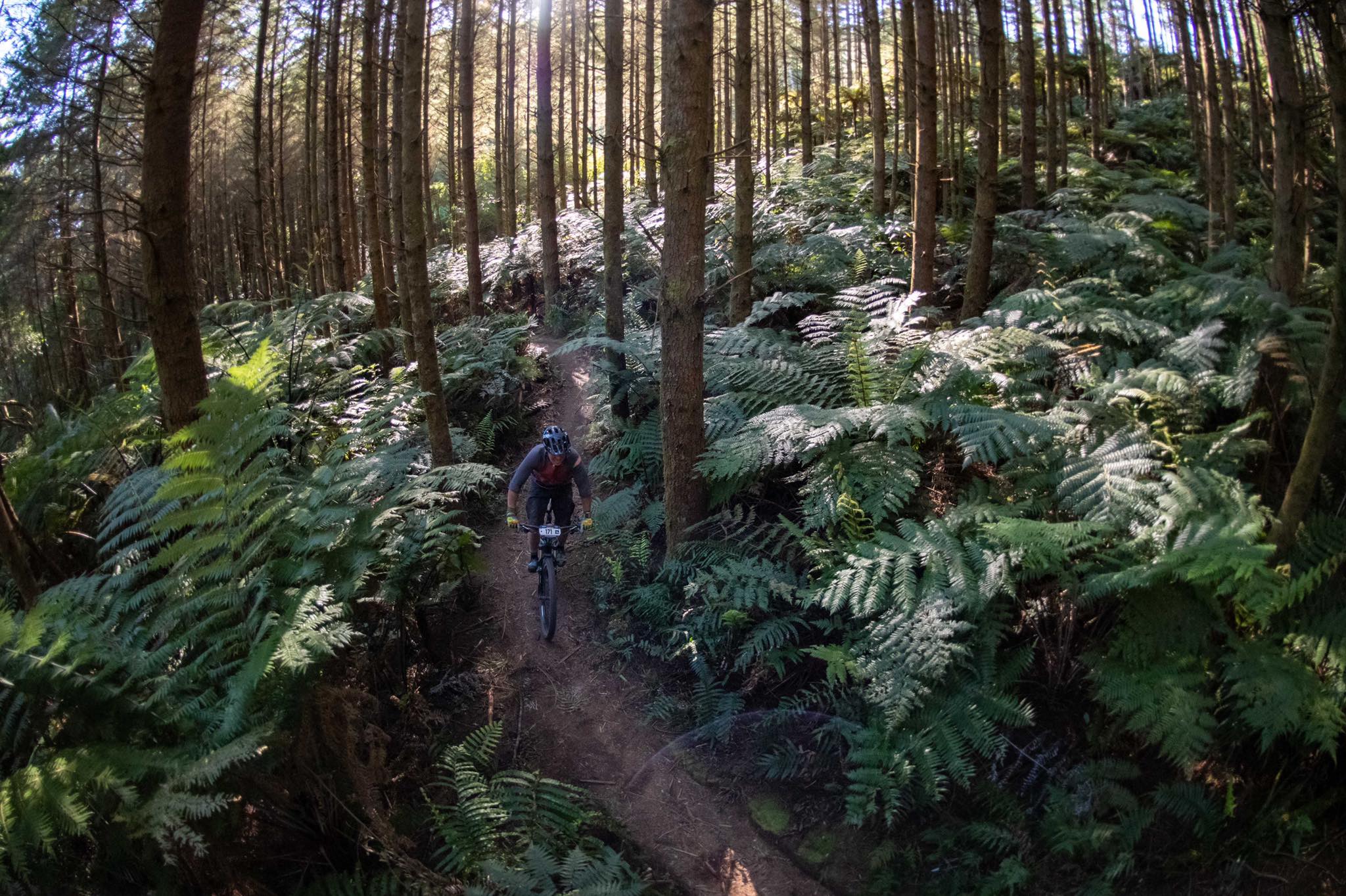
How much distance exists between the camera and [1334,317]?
3568 millimetres

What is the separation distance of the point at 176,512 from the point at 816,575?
156 inches

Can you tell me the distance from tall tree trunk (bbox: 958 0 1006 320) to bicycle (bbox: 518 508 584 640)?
467 cm

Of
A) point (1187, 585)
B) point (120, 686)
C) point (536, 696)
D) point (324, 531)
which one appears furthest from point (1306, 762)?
point (120, 686)

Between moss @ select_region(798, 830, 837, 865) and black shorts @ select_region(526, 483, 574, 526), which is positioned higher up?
black shorts @ select_region(526, 483, 574, 526)

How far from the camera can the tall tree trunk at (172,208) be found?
15.5 feet

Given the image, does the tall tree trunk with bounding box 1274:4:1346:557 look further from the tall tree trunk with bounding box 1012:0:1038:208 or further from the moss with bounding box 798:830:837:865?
the tall tree trunk with bounding box 1012:0:1038:208

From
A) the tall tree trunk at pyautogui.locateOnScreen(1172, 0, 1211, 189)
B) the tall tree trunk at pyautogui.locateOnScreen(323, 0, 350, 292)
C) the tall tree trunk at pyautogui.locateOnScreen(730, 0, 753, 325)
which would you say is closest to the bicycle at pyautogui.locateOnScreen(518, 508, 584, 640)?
the tall tree trunk at pyautogui.locateOnScreen(730, 0, 753, 325)

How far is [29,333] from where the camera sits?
28.6m

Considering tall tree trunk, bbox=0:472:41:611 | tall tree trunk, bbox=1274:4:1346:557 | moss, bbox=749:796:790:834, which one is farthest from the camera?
tall tree trunk, bbox=0:472:41:611

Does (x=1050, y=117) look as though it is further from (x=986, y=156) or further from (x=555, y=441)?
(x=555, y=441)

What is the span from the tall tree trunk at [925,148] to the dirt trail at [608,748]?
185 inches

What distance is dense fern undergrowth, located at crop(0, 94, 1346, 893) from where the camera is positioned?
136 inches

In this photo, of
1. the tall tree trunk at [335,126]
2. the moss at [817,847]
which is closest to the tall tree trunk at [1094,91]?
the tall tree trunk at [335,126]

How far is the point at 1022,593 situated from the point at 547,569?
12.6 ft
